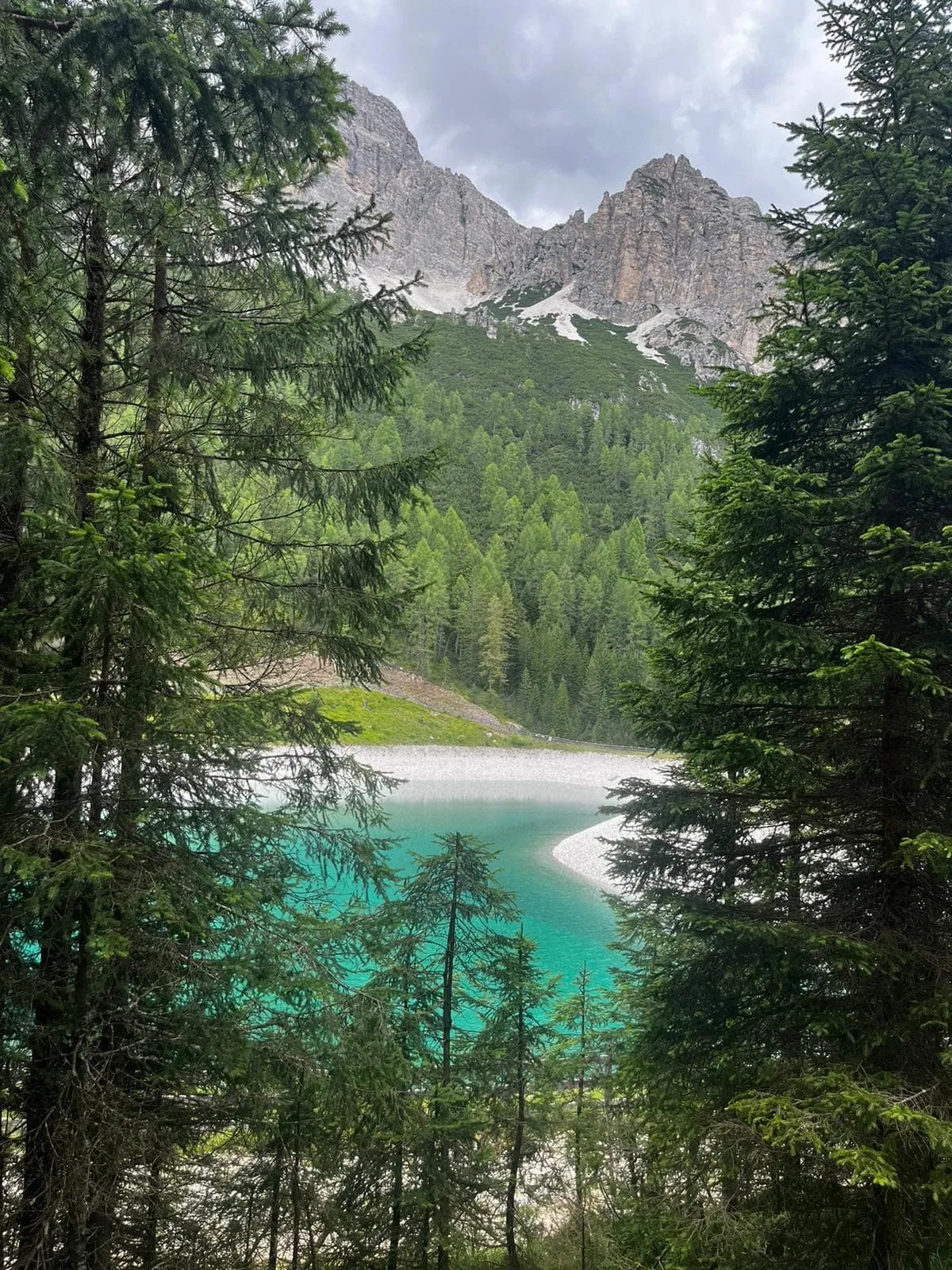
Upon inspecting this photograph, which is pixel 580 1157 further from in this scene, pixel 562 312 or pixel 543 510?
pixel 562 312

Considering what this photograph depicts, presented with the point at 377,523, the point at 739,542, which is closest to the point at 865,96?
the point at 739,542

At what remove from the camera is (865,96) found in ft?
17.6

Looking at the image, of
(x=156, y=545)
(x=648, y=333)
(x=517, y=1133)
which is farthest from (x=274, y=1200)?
(x=648, y=333)

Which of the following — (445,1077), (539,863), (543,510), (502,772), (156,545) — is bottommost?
(502,772)

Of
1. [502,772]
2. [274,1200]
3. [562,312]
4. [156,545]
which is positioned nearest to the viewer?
[156,545]

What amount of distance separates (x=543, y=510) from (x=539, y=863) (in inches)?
2809

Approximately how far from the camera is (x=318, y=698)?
17.0 ft

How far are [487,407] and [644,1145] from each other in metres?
122

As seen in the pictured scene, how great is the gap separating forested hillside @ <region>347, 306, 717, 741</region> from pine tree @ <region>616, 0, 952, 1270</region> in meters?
20.6

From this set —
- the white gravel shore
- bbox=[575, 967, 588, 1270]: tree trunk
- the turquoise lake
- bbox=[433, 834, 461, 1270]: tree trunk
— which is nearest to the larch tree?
bbox=[433, 834, 461, 1270]: tree trunk

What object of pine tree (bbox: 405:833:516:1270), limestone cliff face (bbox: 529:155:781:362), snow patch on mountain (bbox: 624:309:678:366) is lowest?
pine tree (bbox: 405:833:516:1270)

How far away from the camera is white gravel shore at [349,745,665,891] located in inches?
1572

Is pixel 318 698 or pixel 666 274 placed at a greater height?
pixel 666 274

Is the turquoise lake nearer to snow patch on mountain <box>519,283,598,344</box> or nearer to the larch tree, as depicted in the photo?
the larch tree
